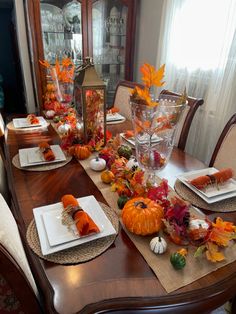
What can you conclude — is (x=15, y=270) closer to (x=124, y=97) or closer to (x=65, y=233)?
(x=65, y=233)

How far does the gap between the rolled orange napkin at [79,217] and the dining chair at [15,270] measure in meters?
0.17

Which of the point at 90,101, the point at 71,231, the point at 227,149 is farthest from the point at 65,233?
the point at 227,149

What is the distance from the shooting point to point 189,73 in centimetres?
211

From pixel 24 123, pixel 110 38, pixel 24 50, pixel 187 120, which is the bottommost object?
pixel 24 123

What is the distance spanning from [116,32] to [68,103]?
1.67 metres

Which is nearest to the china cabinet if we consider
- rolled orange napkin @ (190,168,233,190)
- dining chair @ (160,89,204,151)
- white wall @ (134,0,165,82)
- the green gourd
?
white wall @ (134,0,165,82)

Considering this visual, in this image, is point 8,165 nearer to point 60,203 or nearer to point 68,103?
point 60,203

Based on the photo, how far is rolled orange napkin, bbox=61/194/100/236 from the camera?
2.20 ft

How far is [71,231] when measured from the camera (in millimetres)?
687

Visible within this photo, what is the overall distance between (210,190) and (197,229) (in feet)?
0.92

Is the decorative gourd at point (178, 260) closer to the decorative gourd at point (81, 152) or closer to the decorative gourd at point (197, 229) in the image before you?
the decorative gourd at point (197, 229)

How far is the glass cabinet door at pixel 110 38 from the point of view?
2752 mm

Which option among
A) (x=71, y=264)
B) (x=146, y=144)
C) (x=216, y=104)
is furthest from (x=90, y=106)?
(x=216, y=104)

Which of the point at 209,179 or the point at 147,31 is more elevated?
the point at 147,31
